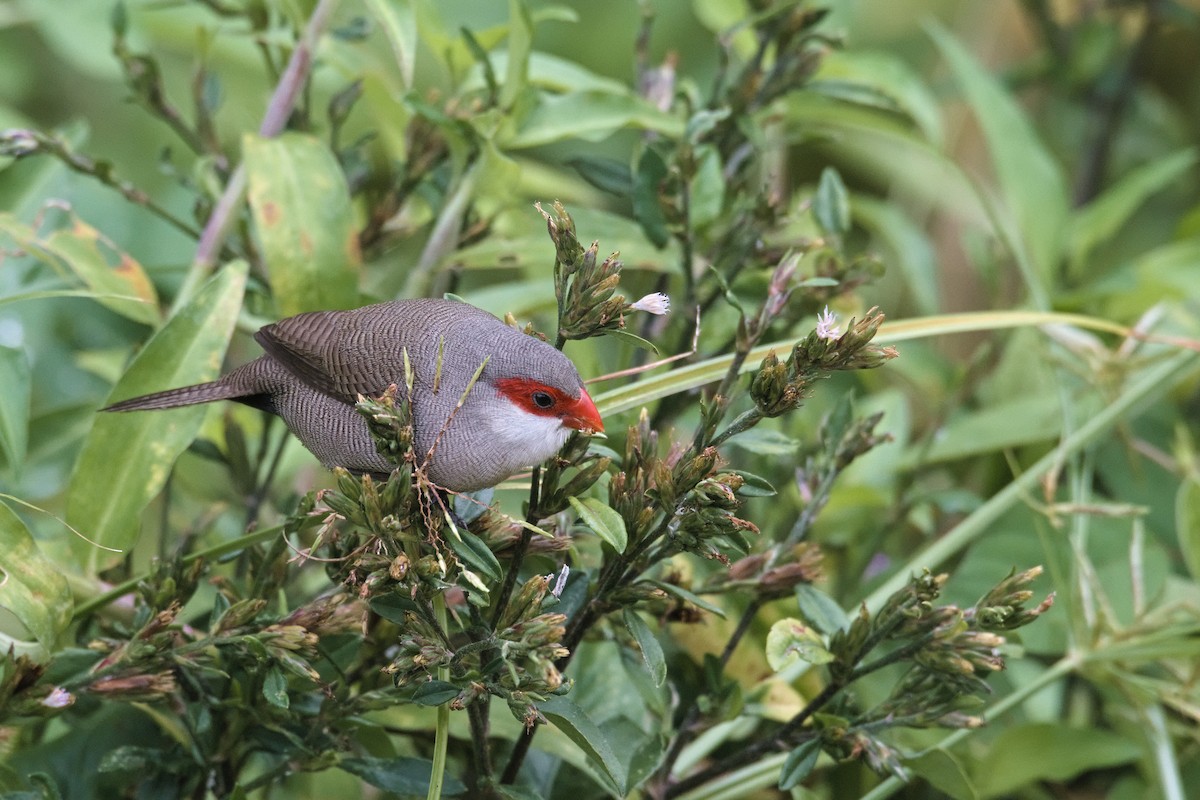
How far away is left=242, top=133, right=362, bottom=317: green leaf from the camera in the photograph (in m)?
1.37

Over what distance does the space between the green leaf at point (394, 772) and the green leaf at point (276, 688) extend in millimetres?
125

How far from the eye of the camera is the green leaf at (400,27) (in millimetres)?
1347

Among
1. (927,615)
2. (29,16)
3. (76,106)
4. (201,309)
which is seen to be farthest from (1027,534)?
(76,106)

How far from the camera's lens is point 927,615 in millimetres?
1063

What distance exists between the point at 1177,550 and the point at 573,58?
6.14ft

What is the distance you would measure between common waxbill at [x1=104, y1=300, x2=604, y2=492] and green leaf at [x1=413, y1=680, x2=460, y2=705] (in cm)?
19

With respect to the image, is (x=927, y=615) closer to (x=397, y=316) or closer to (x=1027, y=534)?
(x=397, y=316)

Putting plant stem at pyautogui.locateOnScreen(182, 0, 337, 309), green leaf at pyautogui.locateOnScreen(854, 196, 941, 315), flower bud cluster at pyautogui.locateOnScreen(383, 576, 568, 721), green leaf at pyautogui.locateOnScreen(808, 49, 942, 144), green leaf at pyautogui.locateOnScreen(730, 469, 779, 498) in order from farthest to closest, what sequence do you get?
green leaf at pyautogui.locateOnScreen(854, 196, 941, 315)
green leaf at pyautogui.locateOnScreen(808, 49, 942, 144)
plant stem at pyautogui.locateOnScreen(182, 0, 337, 309)
green leaf at pyautogui.locateOnScreen(730, 469, 779, 498)
flower bud cluster at pyautogui.locateOnScreen(383, 576, 568, 721)

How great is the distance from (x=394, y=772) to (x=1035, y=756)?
824 millimetres

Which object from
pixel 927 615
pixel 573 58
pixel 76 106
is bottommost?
pixel 76 106

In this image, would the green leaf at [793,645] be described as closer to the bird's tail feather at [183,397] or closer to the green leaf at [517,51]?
the bird's tail feather at [183,397]

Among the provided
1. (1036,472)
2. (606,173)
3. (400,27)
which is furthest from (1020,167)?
(400,27)

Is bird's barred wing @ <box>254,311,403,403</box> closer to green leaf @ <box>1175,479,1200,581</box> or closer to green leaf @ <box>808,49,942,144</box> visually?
green leaf @ <box>808,49,942,144</box>

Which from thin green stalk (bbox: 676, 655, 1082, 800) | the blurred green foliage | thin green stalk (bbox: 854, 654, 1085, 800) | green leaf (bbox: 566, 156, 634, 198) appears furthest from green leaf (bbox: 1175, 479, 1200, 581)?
green leaf (bbox: 566, 156, 634, 198)
